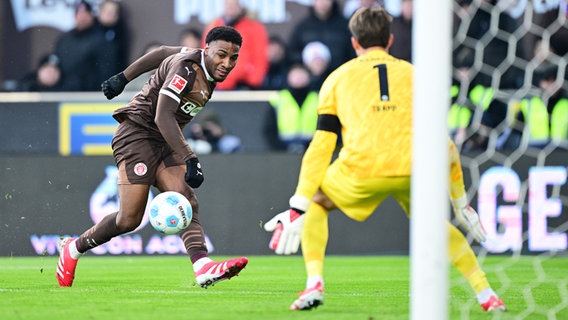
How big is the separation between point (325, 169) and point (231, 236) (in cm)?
554

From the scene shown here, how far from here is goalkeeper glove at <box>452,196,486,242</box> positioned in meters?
5.41

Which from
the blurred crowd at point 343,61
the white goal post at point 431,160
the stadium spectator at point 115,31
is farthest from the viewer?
the stadium spectator at point 115,31

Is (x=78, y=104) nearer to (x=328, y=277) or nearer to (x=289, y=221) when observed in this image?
(x=328, y=277)

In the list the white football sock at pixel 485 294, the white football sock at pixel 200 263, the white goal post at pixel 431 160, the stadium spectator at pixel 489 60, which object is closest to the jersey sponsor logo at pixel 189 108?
the white football sock at pixel 200 263

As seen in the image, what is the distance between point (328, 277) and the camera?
26.8 feet

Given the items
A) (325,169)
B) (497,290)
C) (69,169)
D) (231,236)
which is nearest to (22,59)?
(69,169)

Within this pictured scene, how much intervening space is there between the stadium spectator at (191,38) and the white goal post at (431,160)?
24.0 feet

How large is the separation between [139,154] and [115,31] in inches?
187

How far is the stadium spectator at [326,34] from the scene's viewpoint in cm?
1115

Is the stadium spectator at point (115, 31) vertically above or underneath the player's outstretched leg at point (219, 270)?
above

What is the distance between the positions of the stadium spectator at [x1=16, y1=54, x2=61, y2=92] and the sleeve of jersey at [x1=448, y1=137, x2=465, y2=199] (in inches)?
266

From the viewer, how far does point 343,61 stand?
1118 cm

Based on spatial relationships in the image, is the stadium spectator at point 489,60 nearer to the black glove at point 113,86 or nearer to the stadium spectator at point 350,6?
the stadium spectator at point 350,6

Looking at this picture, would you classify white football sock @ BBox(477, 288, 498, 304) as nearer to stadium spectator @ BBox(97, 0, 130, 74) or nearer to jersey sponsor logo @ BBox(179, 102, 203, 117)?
jersey sponsor logo @ BBox(179, 102, 203, 117)
